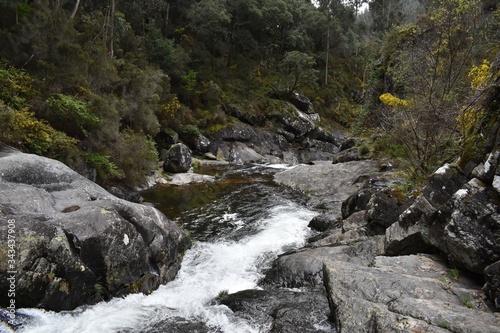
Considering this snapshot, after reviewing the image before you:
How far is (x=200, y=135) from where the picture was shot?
3070 cm

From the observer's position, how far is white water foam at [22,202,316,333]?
6.35 meters

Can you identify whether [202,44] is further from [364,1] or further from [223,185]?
[364,1]

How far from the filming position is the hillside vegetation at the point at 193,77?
Answer: 1204 centimetres

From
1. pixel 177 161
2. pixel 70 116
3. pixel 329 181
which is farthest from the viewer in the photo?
pixel 177 161

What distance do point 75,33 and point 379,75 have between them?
22686 mm

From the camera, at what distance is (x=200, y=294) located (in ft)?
26.5

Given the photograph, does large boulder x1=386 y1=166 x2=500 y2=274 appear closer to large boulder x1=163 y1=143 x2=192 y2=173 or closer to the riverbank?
the riverbank

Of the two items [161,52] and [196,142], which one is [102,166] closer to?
[196,142]

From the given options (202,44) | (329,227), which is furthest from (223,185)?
(202,44)

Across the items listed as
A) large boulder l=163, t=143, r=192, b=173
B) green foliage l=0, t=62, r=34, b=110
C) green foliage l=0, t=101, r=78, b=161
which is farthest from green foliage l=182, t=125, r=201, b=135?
green foliage l=0, t=101, r=78, b=161

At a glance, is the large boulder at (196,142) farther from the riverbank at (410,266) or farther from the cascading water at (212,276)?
the riverbank at (410,266)

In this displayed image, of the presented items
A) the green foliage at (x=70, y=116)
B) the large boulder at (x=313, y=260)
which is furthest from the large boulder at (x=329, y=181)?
the green foliage at (x=70, y=116)

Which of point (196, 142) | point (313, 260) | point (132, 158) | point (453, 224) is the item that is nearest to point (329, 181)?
point (313, 260)

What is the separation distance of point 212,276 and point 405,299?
5.16 m
